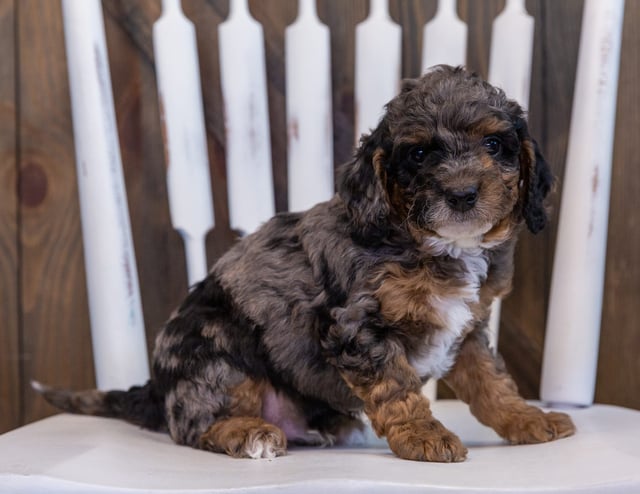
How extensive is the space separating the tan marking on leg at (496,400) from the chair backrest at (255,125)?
34cm

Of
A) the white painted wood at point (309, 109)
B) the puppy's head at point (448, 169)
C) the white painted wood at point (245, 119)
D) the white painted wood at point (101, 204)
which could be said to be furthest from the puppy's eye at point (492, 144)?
the white painted wood at point (101, 204)

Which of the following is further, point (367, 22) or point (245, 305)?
point (367, 22)

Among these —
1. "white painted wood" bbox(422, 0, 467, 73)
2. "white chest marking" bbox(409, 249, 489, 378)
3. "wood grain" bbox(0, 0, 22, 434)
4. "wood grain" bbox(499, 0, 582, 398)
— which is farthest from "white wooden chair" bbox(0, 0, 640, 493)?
"wood grain" bbox(0, 0, 22, 434)

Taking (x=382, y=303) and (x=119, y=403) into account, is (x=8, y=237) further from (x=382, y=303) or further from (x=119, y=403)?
(x=382, y=303)

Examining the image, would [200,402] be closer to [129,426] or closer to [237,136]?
[129,426]

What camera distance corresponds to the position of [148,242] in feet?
9.82

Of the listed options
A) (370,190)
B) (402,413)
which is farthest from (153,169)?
(402,413)

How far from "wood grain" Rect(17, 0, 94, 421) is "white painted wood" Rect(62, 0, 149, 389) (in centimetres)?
52

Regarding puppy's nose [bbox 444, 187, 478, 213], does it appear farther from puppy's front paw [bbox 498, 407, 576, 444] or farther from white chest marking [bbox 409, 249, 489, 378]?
puppy's front paw [bbox 498, 407, 576, 444]

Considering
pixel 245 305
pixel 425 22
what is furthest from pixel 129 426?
pixel 425 22

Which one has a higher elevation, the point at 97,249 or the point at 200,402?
the point at 97,249

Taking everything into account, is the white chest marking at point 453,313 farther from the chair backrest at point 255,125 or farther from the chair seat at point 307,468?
the chair backrest at point 255,125

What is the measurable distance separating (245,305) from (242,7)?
1.02 m

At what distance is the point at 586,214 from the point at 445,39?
0.69 meters
